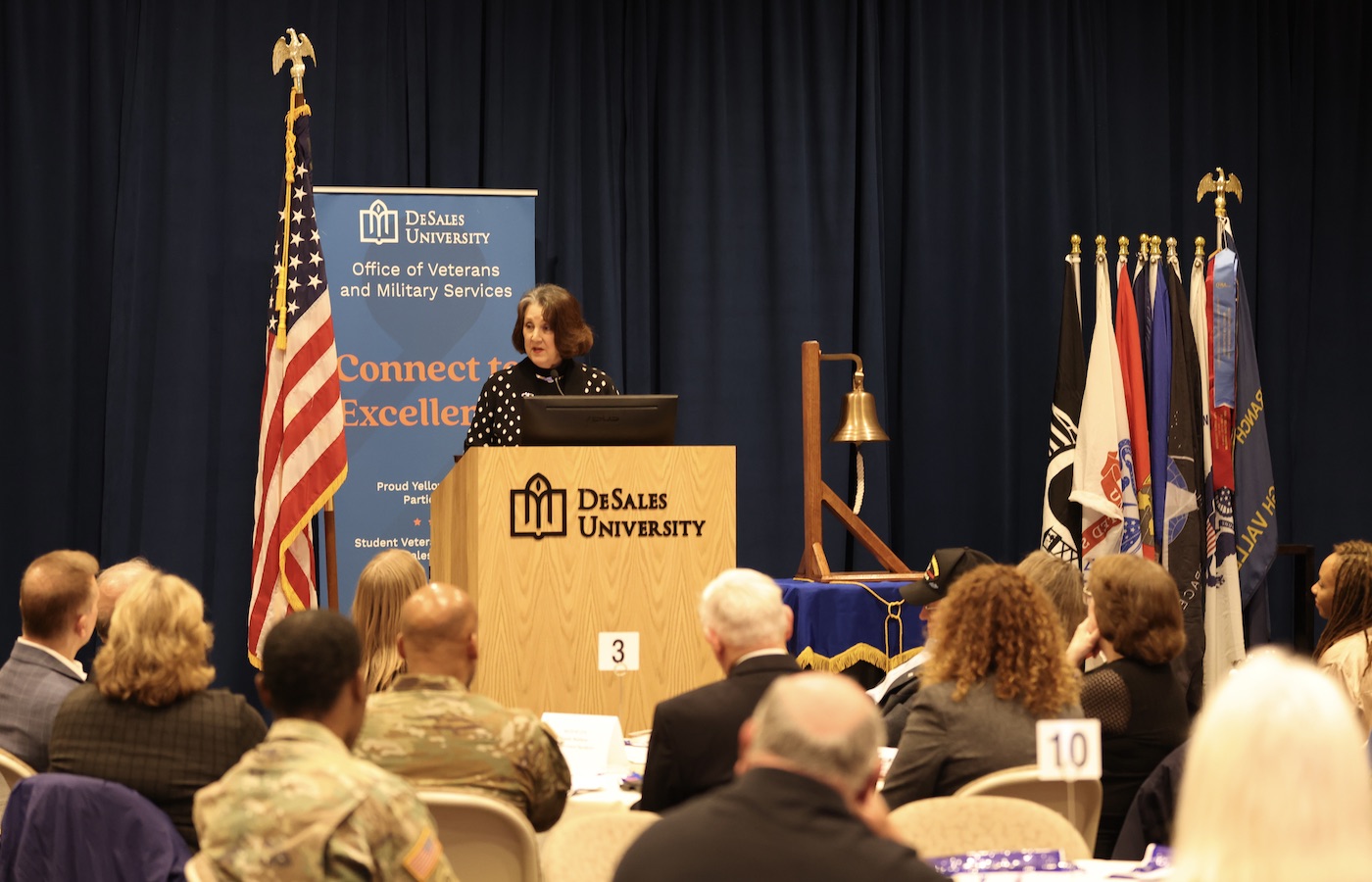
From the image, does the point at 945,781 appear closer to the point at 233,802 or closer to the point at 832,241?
the point at 233,802

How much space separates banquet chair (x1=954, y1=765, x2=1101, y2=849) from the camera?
3.38 m

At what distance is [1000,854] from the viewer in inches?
118

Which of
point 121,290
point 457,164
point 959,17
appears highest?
point 959,17

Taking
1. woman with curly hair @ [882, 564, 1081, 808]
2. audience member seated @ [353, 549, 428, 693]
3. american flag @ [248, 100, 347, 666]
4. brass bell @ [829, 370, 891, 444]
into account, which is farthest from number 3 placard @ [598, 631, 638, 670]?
brass bell @ [829, 370, 891, 444]

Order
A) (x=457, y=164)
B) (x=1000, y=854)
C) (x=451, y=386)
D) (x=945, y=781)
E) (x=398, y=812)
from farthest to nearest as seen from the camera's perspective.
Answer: (x=457, y=164), (x=451, y=386), (x=945, y=781), (x=1000, y=854), (x=398, y=812)

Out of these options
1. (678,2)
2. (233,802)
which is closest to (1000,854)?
(233,802)

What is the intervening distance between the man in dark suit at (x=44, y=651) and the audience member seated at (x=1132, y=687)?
267 centimetres

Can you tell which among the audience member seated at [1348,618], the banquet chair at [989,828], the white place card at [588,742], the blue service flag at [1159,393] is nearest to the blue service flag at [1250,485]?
the blue service flag at [1159,393]

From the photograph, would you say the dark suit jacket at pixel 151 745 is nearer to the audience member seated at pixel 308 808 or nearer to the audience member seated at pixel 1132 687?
the audience member seated at pixel 308 808

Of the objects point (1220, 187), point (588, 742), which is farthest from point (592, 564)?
point (1220, 187)

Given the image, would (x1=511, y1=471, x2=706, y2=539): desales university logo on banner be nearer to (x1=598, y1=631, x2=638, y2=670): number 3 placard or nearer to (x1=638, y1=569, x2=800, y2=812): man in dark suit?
(x1=598, y1=631, x2=638, y2=670): number 3 placard

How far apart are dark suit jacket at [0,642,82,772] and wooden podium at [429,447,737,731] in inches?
45.0

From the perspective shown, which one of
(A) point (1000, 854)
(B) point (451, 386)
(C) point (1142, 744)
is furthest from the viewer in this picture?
(B) point (451, 386)

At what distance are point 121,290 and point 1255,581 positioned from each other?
593 cm
